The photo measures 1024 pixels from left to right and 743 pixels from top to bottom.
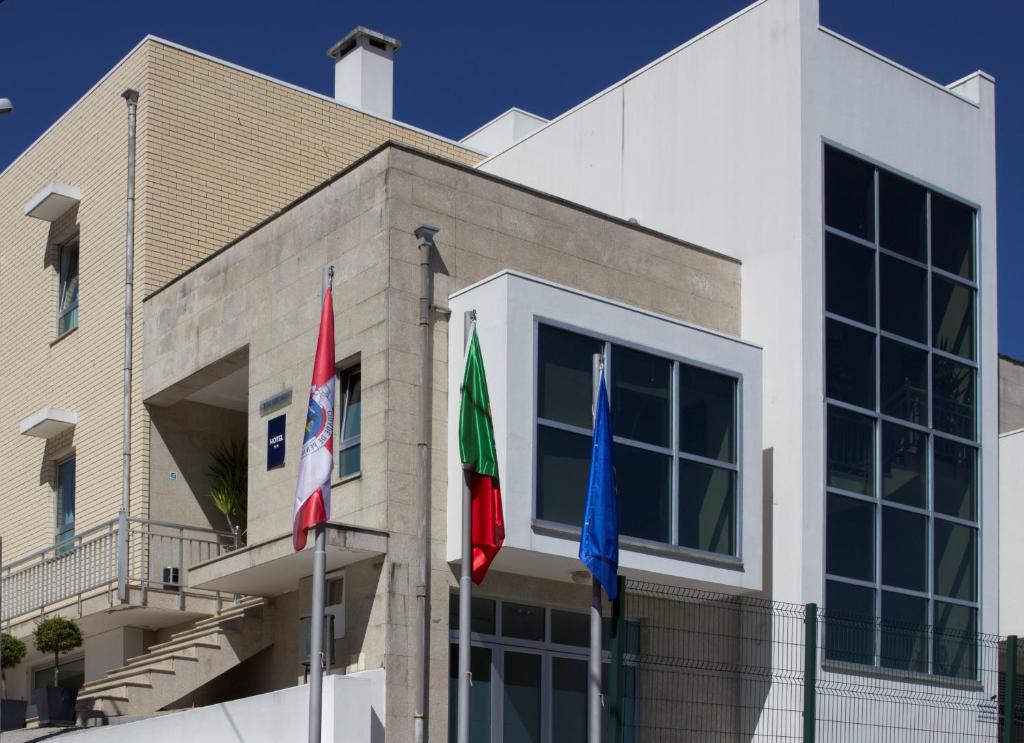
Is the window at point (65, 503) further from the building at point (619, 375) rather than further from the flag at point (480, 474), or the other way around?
the flag at point (480, 474)

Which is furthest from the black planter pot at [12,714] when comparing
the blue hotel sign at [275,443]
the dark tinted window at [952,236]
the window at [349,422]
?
the dark tinted window at [952,236]

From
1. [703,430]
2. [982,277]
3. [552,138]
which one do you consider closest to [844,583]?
[703,430]

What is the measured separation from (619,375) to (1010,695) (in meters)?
5.79

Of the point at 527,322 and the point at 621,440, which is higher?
the point at 527,322

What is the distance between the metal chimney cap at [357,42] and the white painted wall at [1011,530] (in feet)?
43.7

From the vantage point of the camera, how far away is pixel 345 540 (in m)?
18.0

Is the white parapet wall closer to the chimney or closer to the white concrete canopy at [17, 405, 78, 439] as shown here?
the white concrete canopy at [17, 405, 78, 439]

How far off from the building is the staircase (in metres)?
0.05

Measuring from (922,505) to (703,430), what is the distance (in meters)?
3.95

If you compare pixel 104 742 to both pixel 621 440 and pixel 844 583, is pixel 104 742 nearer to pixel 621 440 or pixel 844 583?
pixel 621 440

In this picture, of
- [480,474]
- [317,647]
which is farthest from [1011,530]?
[317,647]

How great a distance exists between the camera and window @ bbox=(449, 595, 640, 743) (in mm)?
19156

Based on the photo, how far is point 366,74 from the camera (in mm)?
30625

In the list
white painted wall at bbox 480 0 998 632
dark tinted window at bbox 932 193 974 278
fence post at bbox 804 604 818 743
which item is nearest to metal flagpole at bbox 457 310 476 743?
fence post at bbox 804 604 818 743
